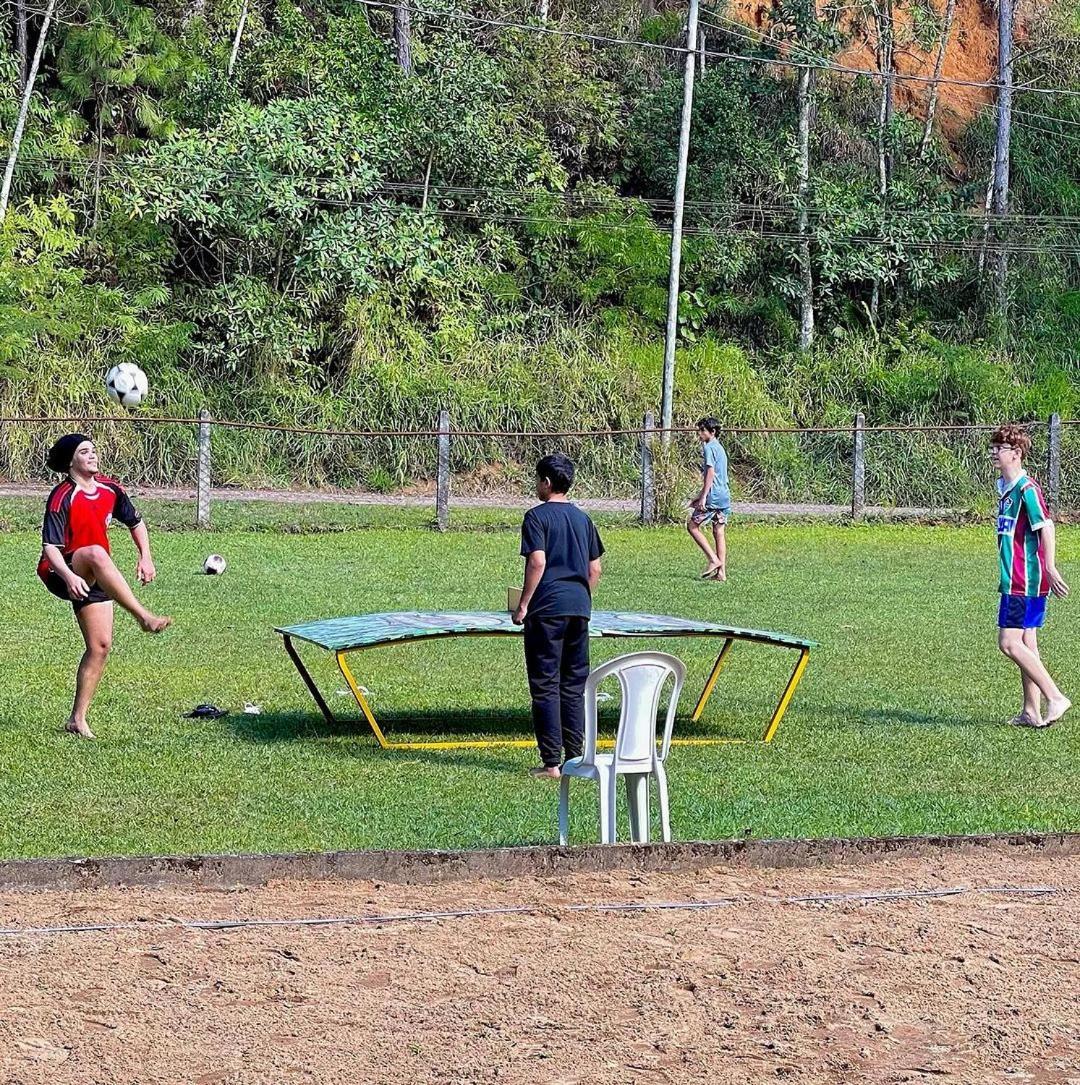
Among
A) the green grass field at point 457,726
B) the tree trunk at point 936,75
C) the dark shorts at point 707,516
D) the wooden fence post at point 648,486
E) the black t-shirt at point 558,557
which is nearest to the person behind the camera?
the green grass field at point 457,726

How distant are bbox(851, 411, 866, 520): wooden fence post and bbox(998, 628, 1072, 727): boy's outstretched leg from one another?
18.4 metres

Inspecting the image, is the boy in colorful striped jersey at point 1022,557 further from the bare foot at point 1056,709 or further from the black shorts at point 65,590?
the black shorts at point 65,590

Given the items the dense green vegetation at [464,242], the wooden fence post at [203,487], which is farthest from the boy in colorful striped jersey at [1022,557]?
the dense green vegetation at [464,242]

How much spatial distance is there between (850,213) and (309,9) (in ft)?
45.3

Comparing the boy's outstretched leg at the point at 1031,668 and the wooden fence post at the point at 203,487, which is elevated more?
the wooden fence post at the point at 203,487

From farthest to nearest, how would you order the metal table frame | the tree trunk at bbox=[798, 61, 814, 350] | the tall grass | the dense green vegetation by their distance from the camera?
1. the tree trunk at bbox=[798, 61, 814, 350]
2. the dense green vegetation
3. the tall grass
4. the metal table frame

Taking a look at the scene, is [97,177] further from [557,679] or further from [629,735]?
[629,735]

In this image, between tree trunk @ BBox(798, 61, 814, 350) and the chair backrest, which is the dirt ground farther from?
tree trunk @ BBox(798, 61, 814, 350)

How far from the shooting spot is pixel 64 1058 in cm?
471

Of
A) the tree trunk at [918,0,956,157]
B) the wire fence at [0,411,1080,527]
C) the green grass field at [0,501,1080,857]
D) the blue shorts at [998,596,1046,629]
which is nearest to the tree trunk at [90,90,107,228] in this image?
the wire fence at [0,411,1080,527]

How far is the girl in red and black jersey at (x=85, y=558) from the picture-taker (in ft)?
31.0

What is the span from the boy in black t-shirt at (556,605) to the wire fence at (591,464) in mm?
16863

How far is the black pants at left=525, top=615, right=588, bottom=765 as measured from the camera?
8695 mm

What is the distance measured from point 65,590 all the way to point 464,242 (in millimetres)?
29136
